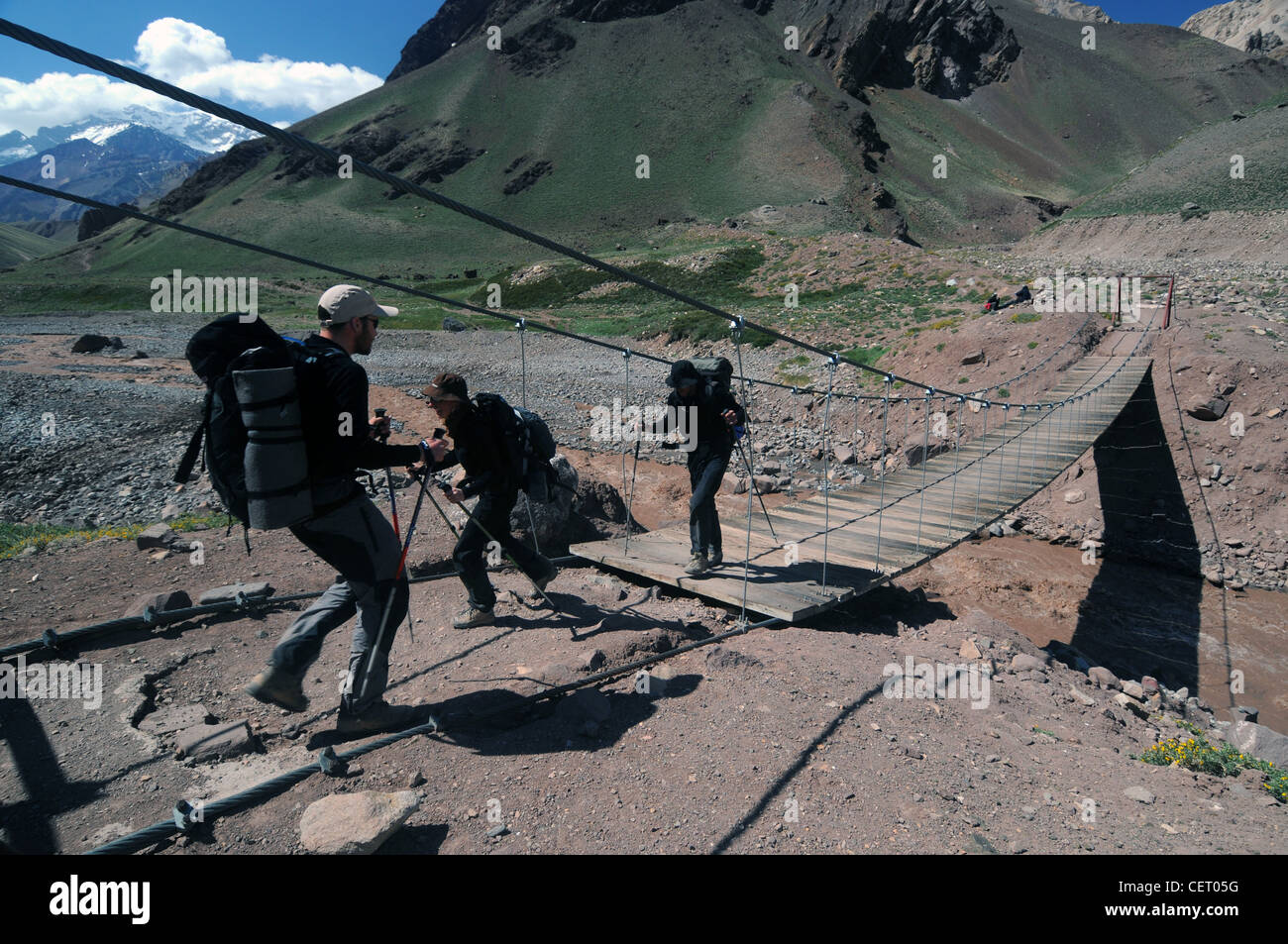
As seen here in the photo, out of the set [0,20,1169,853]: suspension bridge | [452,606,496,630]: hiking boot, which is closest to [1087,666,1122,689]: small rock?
[0,20,1169,853]: suspension bridge

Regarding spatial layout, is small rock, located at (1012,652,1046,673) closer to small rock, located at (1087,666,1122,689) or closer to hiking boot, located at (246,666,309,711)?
small rock, located at (1087,666,1122,689)

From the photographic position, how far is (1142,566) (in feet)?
38.7

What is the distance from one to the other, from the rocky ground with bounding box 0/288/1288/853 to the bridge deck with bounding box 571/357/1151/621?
35cm

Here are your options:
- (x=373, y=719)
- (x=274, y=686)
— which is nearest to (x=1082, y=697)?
(x=373, y=719)

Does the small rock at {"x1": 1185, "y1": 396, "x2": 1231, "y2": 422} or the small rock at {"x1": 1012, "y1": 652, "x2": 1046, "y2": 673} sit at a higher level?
the small rock at {"x1": 1185, "y1": 396, "x2": 1231, "y2": 422}

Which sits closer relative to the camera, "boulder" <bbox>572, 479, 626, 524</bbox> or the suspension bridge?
the suspension bridge

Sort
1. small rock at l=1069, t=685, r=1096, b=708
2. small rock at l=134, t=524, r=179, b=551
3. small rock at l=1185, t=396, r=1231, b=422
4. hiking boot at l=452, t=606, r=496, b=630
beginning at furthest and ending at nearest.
A: small rock at l=1185, t=396, r=1231, b=422
small rock at l=134, t=524, r=179, b=551
small rock at l=1069, t=685, r=1096, b=708
hiking boot at l=452, t=606, r=496, b=630

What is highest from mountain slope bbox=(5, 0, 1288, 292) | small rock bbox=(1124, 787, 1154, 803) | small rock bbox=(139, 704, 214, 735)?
mountain slope bbox=(5, 0, 1288, 292)

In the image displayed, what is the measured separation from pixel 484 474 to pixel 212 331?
2.35m

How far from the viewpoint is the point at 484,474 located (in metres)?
5.11

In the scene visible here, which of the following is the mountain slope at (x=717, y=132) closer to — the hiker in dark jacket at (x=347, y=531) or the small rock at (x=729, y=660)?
the small rock at (x=729, y=660)

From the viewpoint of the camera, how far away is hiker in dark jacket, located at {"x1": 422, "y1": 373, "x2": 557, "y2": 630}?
489 cm

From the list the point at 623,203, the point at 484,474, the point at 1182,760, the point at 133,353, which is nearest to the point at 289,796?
the point at 484,474
